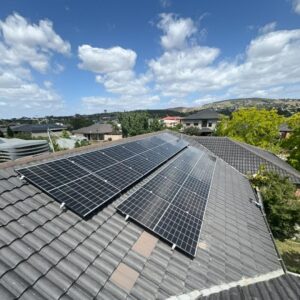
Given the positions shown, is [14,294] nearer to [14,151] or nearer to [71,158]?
[71,158]

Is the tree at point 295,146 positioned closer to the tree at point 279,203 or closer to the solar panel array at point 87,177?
the tree at point 279,203

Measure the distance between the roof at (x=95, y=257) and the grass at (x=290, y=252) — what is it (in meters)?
9.45

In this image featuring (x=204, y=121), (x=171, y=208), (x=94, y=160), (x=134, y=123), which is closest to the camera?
(x=171, y=208)

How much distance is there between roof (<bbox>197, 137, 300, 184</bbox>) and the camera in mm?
20703

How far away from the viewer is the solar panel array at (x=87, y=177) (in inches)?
246

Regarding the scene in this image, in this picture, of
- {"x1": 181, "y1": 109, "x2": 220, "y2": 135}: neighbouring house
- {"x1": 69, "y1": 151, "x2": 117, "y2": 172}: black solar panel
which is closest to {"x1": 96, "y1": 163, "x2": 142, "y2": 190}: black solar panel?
{"x1": 69, "y1": 151, "x2": 117, "y2": 172}: black solar panel

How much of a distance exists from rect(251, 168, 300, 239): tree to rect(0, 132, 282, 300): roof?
1001cm

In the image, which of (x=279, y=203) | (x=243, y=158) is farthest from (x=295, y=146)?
(x=279, y=203)

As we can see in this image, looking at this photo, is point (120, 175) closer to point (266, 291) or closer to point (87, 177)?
point (87, 177)

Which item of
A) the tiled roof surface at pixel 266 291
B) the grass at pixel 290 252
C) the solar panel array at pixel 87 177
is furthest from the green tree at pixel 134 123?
the tiled roof surface at pixel 266 291

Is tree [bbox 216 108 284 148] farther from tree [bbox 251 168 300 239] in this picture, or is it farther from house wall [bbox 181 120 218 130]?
house wall [bbox 181 120 218 130]

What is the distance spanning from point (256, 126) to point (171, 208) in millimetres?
33922

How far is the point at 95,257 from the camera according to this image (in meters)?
4.96

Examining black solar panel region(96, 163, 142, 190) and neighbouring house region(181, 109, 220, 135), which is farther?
neighbouring house region(181, 109, 220, 135)
